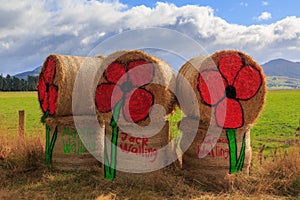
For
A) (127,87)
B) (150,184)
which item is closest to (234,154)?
(150,184)

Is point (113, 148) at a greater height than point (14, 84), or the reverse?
point (14, 84)

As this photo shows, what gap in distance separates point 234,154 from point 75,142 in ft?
10.1

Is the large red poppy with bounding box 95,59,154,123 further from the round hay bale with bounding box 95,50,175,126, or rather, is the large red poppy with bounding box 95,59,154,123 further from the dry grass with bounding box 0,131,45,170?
the dry grass with bounding box 0,131,45,170

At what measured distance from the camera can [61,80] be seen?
6.19 meters

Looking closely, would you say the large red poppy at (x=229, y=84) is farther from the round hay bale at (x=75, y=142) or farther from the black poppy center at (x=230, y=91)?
the round hay bale at (x=75, y=142)

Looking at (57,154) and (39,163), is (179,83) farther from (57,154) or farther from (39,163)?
(39,163)

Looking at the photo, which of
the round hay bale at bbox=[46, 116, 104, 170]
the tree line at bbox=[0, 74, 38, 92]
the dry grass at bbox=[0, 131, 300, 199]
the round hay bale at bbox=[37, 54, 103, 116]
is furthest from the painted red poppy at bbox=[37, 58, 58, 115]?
the tree line at bbox=[0, 74, 38, 92]

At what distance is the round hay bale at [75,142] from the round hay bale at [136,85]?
1018 millimetres

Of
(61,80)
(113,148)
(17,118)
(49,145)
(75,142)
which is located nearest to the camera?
(113,148)

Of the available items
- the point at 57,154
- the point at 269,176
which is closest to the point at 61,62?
the point at 57,154

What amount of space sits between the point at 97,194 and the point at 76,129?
1.72m

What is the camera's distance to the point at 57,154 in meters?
6.52

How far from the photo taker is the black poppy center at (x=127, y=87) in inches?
215

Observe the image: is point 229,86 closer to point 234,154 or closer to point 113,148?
point 234,154
